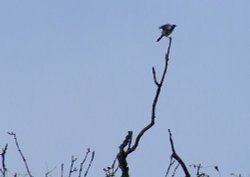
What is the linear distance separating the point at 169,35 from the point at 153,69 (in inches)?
18.8

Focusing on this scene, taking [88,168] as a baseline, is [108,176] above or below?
below

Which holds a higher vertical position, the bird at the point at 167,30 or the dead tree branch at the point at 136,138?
the bird at the point at 167,30

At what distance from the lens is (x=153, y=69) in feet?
9.77

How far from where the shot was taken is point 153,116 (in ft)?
9.45

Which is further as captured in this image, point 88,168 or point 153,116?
point 88,168

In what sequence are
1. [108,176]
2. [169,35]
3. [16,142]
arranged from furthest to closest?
[16,142] → [108,176] → [169,35]

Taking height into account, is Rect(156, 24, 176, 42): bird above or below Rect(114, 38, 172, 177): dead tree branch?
above

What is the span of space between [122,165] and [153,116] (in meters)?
0.46

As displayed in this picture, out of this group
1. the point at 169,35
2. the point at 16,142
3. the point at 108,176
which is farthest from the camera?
the point at 16,142

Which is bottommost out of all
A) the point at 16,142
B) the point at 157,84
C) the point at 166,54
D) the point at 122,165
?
Result: the point at 122,165

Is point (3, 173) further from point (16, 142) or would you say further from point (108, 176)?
point (108, 176)

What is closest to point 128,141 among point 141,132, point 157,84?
point 141,132

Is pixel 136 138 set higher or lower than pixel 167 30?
lower

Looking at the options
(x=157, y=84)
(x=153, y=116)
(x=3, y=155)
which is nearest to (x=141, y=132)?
(x=153, y=116)
